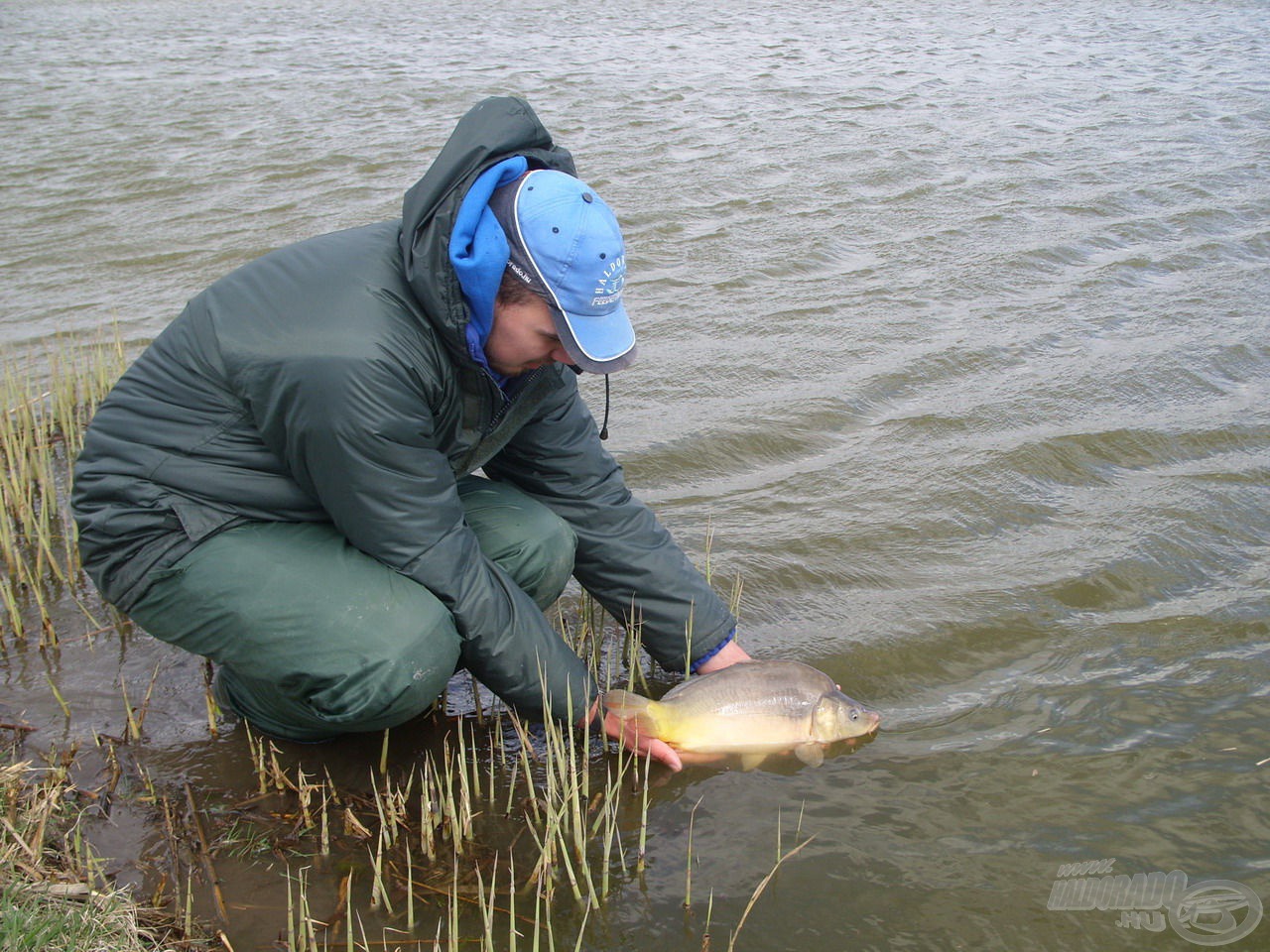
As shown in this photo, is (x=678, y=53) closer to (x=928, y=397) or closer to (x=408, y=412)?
A: (x=928, y=397)

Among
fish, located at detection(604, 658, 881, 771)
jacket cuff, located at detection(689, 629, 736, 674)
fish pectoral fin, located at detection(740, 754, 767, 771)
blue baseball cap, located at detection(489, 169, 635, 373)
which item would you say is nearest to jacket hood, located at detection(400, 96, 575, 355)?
blue baseball cap, located at detection(489, 169, 635, 373)

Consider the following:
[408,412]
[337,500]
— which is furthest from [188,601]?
[408,412]

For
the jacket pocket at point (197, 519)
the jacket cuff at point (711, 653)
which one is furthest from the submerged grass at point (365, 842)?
the jacket pocket at point (197, 519)

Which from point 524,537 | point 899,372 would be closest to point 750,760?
point 524,537

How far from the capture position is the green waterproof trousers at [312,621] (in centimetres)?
362

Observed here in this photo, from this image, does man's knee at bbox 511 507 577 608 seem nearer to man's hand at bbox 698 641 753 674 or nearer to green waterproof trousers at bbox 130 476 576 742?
green waterproof trousers at bbox 130 476 576 742

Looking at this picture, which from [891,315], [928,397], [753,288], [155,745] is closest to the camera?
[155,745]

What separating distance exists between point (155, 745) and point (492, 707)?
1157mm

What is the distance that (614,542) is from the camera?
14.6 ft

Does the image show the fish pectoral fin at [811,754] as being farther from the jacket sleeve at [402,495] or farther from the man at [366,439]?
the jacket sleeve at [402,495]

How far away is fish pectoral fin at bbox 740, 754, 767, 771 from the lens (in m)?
4.20

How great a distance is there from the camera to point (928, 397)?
22.5 ft

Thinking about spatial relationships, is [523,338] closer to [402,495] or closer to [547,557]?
[402,495]

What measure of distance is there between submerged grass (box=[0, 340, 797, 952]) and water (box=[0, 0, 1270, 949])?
16 cm
